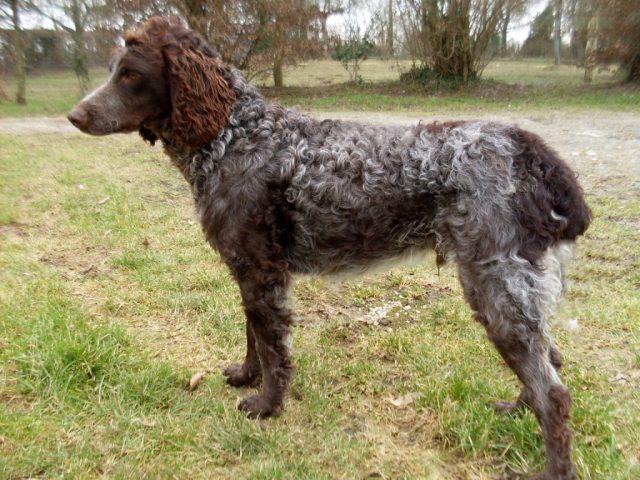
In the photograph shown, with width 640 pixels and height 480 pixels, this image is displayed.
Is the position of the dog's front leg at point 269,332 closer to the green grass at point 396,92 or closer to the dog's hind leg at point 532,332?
the dog's hind leg at point 532,332

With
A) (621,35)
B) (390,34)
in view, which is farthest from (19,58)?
(621,35)

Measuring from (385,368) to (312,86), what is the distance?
21.5 metres

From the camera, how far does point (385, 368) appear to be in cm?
380

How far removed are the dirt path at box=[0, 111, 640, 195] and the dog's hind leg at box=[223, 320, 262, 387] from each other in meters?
3.31

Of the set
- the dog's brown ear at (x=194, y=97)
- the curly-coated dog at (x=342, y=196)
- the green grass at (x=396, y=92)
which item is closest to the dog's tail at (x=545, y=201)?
the curly-coated dog at (x=342, y=196)

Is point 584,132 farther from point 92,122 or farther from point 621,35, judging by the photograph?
point 621,35

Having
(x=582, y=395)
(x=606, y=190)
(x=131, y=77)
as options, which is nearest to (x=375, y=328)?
(x=582, y=395)

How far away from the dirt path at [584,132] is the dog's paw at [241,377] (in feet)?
11.3

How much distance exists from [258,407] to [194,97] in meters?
1.96

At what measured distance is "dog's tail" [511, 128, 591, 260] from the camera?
270cm

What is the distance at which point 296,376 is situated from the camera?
3.72 m

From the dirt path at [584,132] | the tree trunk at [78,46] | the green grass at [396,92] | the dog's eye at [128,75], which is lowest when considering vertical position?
the dirt path at [584,132]

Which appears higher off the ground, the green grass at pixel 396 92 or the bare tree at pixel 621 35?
the bare tree at pixel 621 35

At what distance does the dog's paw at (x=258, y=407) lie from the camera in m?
3.32
